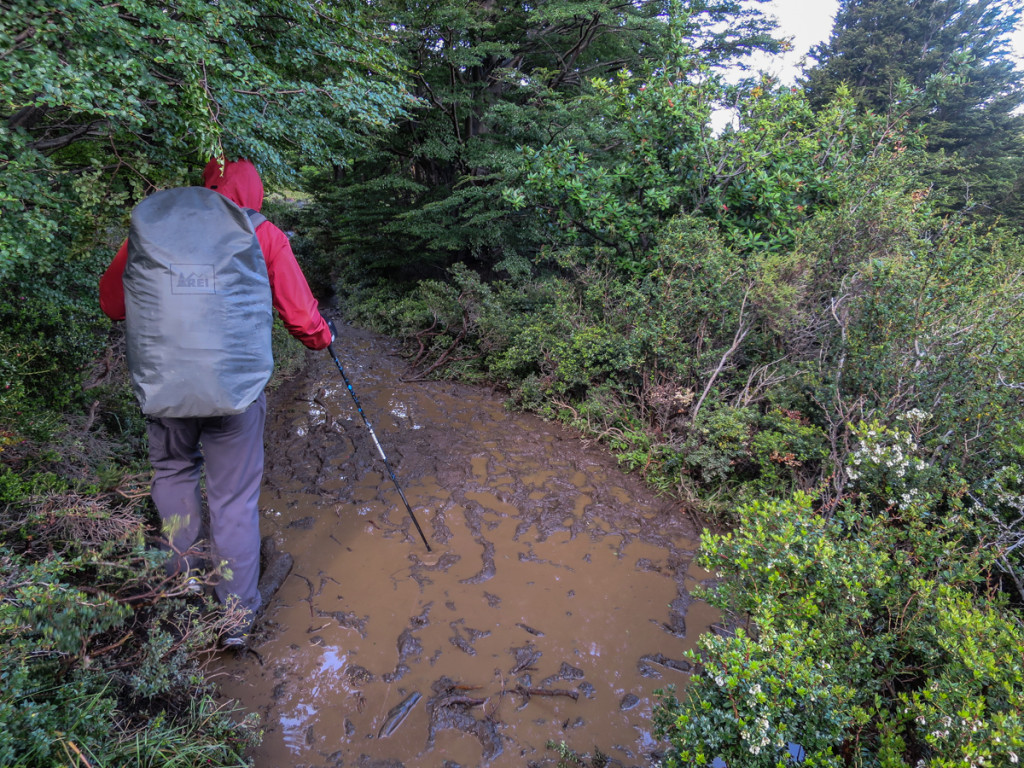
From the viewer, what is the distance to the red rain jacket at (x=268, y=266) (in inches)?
97.0

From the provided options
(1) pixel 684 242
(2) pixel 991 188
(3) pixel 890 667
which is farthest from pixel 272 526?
(2) pixel 991 188

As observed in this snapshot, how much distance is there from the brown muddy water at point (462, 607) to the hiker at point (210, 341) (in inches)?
20.8

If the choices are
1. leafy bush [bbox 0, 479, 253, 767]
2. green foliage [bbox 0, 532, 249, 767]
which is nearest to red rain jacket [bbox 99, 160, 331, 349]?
leafy bush [bbox 0, 479, 253, 767]

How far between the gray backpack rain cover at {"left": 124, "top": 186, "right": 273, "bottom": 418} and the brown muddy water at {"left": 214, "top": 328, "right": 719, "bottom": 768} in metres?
1.43

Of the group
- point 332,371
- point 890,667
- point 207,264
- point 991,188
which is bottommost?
point 332,371

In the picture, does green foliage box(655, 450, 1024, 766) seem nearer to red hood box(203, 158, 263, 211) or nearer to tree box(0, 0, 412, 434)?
red hood box(203, 158, 263, 211)

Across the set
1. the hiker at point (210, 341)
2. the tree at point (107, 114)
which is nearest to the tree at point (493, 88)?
the tree at point (107, 114)

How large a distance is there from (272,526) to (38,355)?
1758mm

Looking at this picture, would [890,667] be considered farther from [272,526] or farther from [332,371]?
[332,371]

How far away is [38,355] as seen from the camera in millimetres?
2787

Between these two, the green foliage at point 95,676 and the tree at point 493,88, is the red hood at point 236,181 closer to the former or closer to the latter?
the green foliage at point 95,676

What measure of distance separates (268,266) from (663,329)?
12.3 ft

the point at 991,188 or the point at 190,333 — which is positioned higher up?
the point at 991,188

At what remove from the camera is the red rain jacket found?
2463mm
